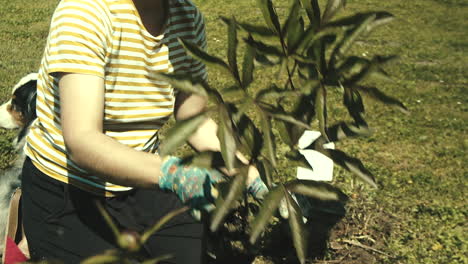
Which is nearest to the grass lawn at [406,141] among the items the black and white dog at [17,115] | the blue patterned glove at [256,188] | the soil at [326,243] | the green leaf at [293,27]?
the soil at [326,243]

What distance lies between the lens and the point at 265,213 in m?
1.25

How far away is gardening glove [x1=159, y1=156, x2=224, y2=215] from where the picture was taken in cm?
179

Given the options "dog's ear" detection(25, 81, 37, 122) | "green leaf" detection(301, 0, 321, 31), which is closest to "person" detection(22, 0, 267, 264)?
"dog's ear" detection(25, 81, 37, 122)

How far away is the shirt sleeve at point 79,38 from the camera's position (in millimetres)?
1850

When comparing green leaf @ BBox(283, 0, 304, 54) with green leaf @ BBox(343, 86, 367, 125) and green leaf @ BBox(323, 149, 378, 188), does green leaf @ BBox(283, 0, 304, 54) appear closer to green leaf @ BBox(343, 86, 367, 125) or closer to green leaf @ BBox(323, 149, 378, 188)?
green leaf @ BBox(343, 86, 367, 125)

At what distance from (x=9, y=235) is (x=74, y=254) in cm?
30

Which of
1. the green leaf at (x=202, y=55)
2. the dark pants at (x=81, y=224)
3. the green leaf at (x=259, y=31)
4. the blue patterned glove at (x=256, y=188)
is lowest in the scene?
the dark pants at (x=81, y=224)

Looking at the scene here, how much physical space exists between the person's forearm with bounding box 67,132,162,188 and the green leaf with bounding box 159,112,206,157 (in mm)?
694

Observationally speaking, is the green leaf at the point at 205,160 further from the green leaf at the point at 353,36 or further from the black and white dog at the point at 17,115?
the black and white dog at the point at 17,115

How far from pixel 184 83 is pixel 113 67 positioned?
864mm

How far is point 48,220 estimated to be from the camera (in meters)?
2.22

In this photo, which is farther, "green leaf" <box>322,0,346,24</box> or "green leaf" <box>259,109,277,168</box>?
"green leaf" <box>322,0,346,24</box>

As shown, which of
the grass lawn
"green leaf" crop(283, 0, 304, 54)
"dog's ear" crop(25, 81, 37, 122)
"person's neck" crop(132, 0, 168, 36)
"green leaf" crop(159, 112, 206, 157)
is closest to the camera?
"green leaf" crop(159, 112, 206, 157)

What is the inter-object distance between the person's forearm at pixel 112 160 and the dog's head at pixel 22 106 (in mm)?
773
